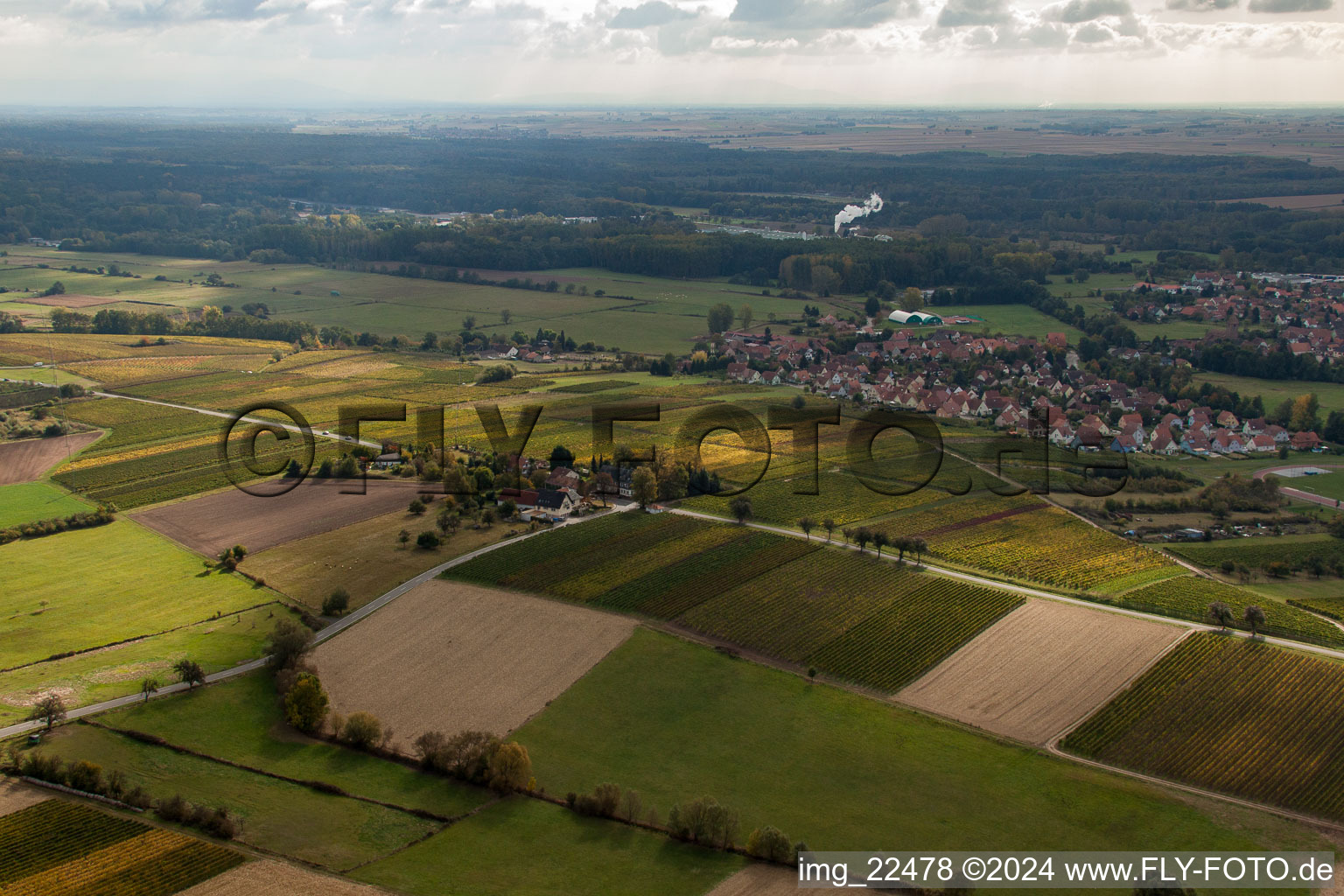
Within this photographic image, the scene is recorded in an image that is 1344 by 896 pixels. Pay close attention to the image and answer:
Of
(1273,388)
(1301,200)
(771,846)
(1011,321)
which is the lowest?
(771,846)

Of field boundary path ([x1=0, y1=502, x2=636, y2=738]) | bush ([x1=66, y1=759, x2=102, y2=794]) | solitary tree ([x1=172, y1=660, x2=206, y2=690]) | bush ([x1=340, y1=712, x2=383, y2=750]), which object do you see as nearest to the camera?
bush ([x1=66, y1=759, x2=102, y2=794])

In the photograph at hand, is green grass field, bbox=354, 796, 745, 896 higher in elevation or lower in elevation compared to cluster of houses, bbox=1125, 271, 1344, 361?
lower

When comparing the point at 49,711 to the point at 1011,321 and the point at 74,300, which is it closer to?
the point at 1011,321

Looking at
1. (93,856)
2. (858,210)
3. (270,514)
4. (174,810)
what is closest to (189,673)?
(174,810)

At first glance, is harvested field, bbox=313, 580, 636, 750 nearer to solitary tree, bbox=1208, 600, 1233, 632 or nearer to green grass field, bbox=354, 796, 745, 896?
green grass field, bbox=354, 796, 745, 896

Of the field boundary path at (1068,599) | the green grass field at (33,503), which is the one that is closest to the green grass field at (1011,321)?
the field boundary path at (1068,599)

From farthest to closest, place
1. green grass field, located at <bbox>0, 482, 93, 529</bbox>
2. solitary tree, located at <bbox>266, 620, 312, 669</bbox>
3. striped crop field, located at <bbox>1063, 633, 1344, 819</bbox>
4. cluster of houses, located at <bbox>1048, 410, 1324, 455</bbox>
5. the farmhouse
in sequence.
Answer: the farmhouse
cluster of houses, located at <bbox>1048, 410, 1324, 455</bbox>
green grass field, located at <bbox>0, 482, 93, 529</bbox>
solitary tree, located at <bbox>266, 620, 312, 669</bbox>
striped crop field, located at <bbox>1063, 633, 1344, 819</bbox>

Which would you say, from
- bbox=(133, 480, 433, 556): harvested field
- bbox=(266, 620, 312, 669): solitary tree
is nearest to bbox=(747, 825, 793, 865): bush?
bbox=(266, 620, 312, 669): solitary tree

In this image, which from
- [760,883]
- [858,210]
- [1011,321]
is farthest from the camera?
[858,210]
